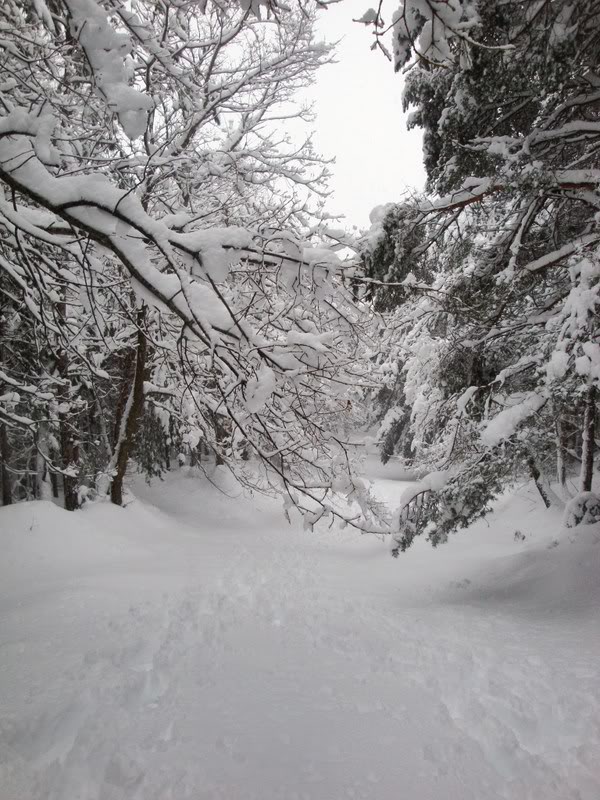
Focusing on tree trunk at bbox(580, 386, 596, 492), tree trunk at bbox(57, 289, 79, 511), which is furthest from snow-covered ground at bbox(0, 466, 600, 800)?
tree trunk at bbox(580, 386, 596, 492)

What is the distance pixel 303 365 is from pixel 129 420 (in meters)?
7.68

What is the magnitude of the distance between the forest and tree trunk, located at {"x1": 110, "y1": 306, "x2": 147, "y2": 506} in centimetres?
15

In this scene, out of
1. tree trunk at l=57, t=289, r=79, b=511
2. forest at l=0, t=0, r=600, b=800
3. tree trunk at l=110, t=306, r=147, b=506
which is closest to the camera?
forest at l=0, t=0, r=600, b=800

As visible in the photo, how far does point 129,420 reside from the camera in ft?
30.2

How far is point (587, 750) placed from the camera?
112 inches

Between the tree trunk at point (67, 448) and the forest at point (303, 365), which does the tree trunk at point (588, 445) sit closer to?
the forest at point (303, 365)

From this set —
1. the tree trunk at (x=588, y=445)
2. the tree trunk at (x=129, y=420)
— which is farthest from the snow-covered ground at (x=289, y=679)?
the tree trunk at (x=588, y=445)

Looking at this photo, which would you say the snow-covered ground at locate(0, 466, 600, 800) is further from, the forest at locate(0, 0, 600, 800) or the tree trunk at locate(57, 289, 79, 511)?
the tree trunk at locate(57, 289, 79, 511)

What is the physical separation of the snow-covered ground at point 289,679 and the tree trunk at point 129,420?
205cm

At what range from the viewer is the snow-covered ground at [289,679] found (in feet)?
8.73

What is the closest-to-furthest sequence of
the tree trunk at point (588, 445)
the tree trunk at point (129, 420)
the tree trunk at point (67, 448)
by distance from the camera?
the tree trunk at point (588, 445), the tree trunk at point (67, 448), the tree trunk at point (129, 420)

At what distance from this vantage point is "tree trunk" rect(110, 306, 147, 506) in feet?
29.6

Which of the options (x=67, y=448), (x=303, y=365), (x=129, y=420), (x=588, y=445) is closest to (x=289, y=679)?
(x=303, y=365)

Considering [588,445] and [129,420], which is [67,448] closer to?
[129,420]
